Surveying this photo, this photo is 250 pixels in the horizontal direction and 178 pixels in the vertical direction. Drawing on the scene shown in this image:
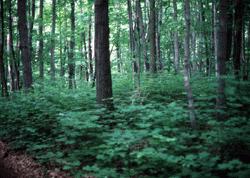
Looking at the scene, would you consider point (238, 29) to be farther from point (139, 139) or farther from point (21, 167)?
point (21, 167)

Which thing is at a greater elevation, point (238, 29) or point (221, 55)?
point (238, 29)

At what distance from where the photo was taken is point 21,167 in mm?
6637

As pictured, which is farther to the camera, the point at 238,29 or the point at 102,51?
the point at 238,29

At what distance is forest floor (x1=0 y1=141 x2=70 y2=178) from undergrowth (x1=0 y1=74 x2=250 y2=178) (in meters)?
0.23

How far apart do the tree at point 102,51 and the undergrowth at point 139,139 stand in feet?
4.16

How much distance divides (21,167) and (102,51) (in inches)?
167

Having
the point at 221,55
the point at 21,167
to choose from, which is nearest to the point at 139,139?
the point at 21,167

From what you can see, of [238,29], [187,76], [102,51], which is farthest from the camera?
[238,29]

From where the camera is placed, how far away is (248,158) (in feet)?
18.5

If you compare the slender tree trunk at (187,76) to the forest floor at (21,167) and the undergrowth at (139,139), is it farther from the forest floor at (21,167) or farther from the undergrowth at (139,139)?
the forest floor at (21,167)

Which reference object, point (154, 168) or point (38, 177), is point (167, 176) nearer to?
point (154, 168)

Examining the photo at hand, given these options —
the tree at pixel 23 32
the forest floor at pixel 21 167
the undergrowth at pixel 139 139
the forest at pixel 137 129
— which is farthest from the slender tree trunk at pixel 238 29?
the tree at pixel 23 32

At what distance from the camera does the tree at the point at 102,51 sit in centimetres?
878

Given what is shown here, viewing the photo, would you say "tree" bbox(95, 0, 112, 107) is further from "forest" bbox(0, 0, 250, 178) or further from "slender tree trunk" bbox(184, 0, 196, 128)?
"slender tree trunk" bbox(184, 0, 196, 128)
